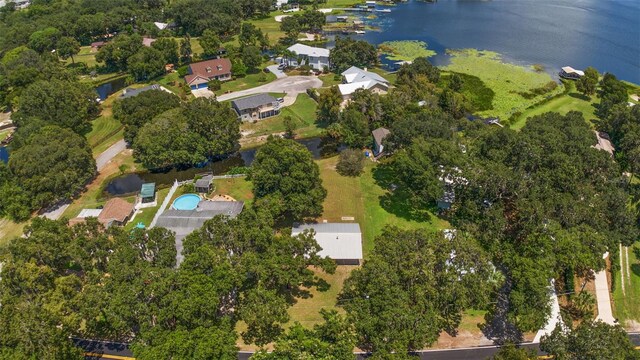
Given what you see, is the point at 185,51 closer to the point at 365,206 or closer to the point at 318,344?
the point at 365,206

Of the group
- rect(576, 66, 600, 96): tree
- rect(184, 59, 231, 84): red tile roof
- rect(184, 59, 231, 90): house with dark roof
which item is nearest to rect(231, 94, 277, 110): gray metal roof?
rect(184, 59, 231, 90): house with dark roof

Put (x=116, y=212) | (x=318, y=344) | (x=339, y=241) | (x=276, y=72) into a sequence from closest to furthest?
(x=318, y=344) < (x=339, y=241) < (x=116, y=212) < (x=276, y=72)

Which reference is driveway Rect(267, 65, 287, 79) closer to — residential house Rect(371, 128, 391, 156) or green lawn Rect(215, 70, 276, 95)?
green lawn Rect(215, 70, 276, 95)

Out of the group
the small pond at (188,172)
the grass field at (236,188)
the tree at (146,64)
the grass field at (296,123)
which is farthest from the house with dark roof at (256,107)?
the tree at (146,64)

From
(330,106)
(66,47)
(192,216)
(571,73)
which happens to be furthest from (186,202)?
(571,73)

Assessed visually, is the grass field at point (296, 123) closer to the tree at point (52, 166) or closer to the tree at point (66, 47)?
the tree at point (52, 166)

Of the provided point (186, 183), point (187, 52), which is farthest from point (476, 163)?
point (187, 52)
